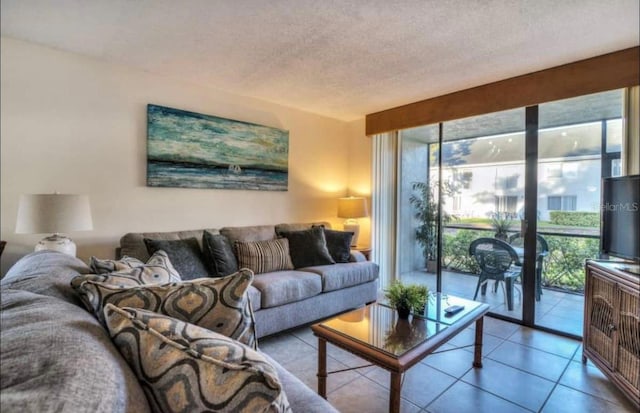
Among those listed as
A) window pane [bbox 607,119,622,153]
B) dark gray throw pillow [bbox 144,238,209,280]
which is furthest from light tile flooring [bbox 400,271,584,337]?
dark gray throw pillow [bbox 144,238,209,280]

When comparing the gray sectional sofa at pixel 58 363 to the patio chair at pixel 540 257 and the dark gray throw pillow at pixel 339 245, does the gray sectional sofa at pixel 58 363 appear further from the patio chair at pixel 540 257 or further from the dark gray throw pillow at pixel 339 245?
the patio chair at pixel 540 257

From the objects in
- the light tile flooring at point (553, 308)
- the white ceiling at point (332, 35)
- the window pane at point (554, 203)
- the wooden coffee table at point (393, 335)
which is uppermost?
the white ceiling at point (332, 35)

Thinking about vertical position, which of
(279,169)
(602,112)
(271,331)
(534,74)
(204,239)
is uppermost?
(534,74)

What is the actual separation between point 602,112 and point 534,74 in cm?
59

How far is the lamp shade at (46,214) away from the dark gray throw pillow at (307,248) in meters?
1.71

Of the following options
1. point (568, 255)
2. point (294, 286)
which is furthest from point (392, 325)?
point (568, 255)

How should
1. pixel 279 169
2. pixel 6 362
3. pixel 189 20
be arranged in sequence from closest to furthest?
pixel 6 362, pixel 189 20, pixel 279 169

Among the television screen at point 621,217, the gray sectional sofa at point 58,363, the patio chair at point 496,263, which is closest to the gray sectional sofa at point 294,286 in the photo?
the patio chair at point 496,263

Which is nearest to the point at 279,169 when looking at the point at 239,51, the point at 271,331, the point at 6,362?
the point at 239,51

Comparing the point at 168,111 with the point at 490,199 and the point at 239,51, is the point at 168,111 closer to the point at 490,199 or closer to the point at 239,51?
the point at 239,51

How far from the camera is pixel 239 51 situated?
236cm

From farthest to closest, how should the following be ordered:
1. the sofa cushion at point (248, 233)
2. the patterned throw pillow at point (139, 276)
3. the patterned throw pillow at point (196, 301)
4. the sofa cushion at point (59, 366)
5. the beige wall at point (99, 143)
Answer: the sofa cushion at point (248, 233) → the beige wall at point (99, 143) → the patterned throw pillow at point (139, 276) → the patterned throw pillow at point (196, 301) → the sofa cushion at point (59, 366)

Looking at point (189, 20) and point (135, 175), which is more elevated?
point (189, 20)

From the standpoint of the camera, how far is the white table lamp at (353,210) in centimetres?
388
